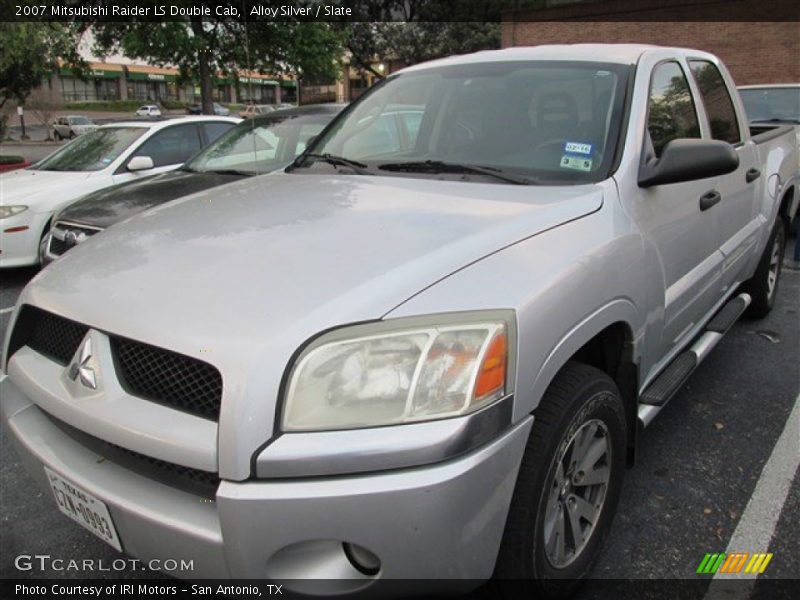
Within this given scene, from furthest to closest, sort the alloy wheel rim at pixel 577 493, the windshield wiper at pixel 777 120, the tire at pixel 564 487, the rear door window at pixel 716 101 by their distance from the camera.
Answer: the windshield wiper at pixel 777 120 → the rear door window at pixel 716 101 → the alloy wheel rim at pixel 577 493 → the tire at pixel 564 487

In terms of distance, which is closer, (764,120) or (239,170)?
(239,170)

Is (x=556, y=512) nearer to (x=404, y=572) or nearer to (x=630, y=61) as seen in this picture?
(x=404, y=572)

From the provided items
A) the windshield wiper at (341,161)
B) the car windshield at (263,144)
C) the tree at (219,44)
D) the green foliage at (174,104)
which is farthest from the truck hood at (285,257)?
the green foliage at (174,104)

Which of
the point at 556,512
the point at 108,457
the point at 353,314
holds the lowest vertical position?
the point at 556,512

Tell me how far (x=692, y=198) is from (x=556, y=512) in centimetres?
160

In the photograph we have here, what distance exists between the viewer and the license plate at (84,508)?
5.66ft

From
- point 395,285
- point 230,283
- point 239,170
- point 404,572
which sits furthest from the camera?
point 239,170

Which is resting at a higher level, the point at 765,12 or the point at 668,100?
the point at 765,12

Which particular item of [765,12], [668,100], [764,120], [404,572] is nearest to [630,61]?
[668,100]

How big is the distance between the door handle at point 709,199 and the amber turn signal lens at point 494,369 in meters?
1.77

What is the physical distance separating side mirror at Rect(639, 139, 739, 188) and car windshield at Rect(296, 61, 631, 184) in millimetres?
166

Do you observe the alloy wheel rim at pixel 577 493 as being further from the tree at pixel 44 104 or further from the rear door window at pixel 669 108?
the tree at pixel 44 104

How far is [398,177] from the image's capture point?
8.80 ft

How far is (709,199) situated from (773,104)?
20.8 feet
